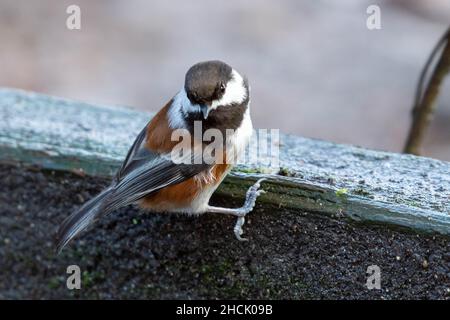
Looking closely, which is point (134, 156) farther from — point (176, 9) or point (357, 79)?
point (176, 9)

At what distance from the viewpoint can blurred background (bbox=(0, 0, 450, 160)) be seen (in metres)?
4.31

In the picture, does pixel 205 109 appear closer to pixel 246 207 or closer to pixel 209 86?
pixel 209 86

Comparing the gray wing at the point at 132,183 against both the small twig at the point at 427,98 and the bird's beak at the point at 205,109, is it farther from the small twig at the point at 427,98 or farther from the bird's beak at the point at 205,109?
the small twig at the point at 427,98

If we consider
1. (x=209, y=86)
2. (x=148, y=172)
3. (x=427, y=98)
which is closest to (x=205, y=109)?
(x=209, y=86)

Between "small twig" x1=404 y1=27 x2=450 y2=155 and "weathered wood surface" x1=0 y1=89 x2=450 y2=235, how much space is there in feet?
0.68

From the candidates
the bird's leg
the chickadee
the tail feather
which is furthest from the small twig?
the tail feather

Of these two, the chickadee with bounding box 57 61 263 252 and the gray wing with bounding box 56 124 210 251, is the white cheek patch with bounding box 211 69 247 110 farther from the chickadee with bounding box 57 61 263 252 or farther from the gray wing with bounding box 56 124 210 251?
the gray wing with bounding box 56 124 210 251

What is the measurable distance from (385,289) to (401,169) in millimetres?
483

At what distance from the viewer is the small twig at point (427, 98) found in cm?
255

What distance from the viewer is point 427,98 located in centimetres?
263

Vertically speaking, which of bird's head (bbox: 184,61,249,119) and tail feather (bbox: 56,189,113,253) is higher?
bird's head (bbox: 184,61,249,119)

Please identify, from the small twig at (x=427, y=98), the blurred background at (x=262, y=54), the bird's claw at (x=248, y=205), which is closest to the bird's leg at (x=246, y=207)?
the bird's claw at (x=248, y=205)

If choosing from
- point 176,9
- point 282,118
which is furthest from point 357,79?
point 176,9
